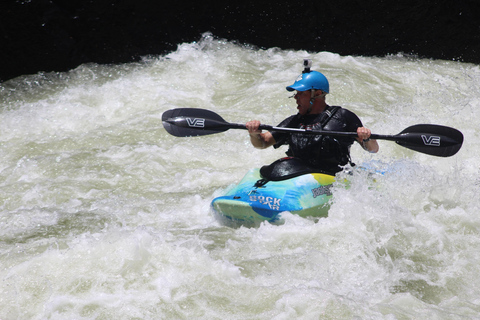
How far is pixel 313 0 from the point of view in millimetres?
9570

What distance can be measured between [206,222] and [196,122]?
0.88m

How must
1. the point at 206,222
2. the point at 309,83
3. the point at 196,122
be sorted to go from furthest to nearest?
the point at 196,122
the point at 206,222
the point at 309,83

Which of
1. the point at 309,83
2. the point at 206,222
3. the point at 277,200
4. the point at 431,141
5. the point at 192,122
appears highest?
the point at 309,83

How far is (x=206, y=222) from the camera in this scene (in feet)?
12.9

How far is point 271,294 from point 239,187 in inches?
48.3

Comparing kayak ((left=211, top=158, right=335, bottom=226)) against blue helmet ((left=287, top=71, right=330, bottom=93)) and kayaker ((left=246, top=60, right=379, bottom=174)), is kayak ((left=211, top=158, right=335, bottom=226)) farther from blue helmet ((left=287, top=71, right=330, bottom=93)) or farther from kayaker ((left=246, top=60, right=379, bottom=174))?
blue helmet ((left=287, top=71, right=330, bottom=93))

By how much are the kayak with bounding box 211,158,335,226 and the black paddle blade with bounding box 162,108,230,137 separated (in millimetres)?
614

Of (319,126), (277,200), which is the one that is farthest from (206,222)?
(319,126)

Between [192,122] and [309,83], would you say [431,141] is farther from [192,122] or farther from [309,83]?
[192,122]

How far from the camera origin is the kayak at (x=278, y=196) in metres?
3.54

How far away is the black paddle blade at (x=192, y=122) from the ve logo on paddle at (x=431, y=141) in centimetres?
163

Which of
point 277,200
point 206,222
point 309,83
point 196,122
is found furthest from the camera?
point 196,122

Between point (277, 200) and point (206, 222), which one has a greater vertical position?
point (277, 200)

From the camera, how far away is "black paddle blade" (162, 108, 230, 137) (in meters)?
4.18
